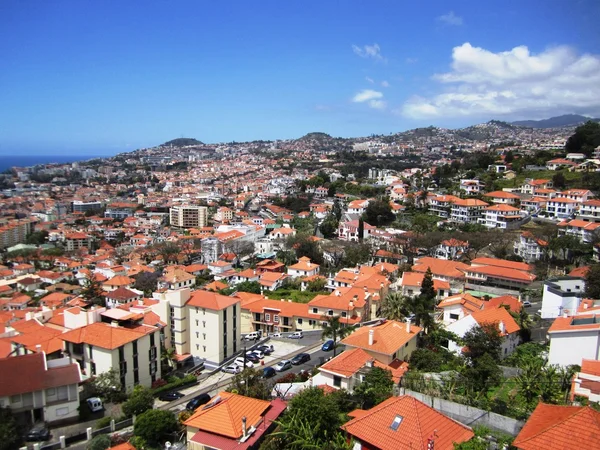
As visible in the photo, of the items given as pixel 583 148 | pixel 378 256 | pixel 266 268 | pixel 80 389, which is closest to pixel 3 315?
pixel 80 389

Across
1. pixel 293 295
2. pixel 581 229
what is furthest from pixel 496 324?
pixel 581 229

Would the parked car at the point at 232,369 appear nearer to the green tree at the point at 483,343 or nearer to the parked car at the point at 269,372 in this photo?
the parked car at the point at 269,372

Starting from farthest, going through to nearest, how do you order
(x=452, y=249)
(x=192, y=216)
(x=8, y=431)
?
(x=192, y=216) → (x=452, y=249) → (x=8, y=431)

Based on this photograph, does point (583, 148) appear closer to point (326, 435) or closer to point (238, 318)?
point (238, 318)

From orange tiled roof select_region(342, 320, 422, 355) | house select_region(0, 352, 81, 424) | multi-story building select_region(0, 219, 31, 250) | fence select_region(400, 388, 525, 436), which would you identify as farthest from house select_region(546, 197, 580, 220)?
multi-story building select_region(0, 219, 31, 250)

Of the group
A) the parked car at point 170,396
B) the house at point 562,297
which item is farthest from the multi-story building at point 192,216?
the house at point 562,297

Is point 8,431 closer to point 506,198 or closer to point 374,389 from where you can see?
point 374,389

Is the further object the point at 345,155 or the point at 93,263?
the point at 345,155
